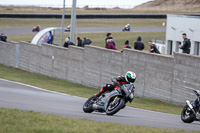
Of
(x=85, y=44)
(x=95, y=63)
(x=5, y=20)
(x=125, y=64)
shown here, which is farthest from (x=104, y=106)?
(x=5, y=20)

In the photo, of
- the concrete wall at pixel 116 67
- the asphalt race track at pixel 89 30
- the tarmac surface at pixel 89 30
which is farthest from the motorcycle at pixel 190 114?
the asphalt race track at pixel 89 30

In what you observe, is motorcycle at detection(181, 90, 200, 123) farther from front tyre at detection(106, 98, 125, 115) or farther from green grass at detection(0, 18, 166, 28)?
green grass at detection(0, 18, 166, 28)

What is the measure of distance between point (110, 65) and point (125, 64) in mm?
1406

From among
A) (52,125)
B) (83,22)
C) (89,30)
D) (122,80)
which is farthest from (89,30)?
(52,125)

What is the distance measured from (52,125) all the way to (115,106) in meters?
2.89

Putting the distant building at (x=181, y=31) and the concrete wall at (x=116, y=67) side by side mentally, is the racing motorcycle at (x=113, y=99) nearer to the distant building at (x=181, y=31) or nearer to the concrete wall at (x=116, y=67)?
the concrete wall at (x=116, y=67)

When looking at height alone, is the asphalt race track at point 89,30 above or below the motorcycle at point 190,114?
above

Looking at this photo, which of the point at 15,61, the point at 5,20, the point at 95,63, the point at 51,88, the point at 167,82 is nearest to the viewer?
the point at 167,82

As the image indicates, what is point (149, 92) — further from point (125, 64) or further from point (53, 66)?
point (53, 66)

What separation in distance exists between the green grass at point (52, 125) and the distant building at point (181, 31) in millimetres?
22796

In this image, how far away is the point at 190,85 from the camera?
17.8 metres

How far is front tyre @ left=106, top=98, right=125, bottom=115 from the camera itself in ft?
36.1

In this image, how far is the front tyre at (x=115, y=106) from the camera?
11.0 meters

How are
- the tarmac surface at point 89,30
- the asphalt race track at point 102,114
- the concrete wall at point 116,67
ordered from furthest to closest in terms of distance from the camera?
the tarmac surface at point 89,30, the concrete wall at point 116,67, the asphalt race track at point 102,114
